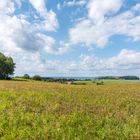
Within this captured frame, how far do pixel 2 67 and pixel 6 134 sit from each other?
119 m

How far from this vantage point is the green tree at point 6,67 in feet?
417

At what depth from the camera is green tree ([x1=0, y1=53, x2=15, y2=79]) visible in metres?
127

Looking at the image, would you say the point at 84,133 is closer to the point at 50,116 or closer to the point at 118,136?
the point at 118,136

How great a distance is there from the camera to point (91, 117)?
12.9 meters

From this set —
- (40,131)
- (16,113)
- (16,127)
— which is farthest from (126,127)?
(16,113)

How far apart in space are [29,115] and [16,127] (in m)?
1.97

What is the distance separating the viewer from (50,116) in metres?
12.8

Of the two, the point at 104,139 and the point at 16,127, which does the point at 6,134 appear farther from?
the point at 104,139

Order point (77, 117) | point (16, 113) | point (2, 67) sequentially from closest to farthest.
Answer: point (77, 117), point (16, 113), point (2, 67)

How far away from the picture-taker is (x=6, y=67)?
128 m

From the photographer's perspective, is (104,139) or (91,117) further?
(91,117)

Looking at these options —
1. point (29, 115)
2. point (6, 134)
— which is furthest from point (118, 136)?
point (29, 115)

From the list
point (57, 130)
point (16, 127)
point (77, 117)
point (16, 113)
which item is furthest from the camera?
point (16, 113)

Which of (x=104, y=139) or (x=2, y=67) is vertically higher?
(x=2, y=67)
